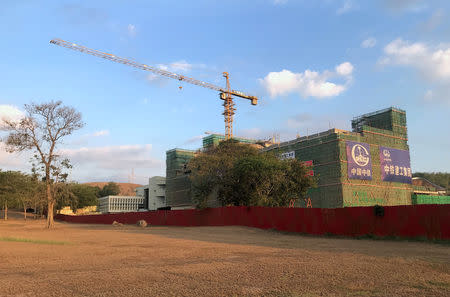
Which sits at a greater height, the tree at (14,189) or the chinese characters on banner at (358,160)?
the chinese characters on banner at (358,160)

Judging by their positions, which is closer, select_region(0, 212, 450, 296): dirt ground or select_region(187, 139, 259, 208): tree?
select_region(0, 212, 450, 296): dirt ground

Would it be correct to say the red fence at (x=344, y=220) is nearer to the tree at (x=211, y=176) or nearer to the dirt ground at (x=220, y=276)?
the tree at (x=211, y=176)

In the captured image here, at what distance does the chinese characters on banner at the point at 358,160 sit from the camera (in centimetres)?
7019

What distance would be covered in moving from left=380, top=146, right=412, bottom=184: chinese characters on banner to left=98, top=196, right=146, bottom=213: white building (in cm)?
8336

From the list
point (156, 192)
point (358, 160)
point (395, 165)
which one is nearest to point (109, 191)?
point (156, 192)

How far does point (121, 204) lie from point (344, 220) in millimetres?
109415

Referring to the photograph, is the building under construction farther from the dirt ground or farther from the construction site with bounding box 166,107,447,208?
the dirt ground

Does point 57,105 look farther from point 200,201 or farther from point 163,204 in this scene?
point 163,204

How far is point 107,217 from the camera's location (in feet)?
190

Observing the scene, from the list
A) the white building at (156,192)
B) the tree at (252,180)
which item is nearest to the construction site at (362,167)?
the tree at (252,180)

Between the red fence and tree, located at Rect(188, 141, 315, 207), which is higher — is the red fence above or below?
below

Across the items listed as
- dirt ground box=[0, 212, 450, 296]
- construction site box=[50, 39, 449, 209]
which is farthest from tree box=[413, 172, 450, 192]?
dirt ground box=[0, 212, 450, 296]

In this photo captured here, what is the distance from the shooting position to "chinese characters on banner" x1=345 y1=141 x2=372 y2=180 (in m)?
70.2

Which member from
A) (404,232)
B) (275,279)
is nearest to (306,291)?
(275,279)
